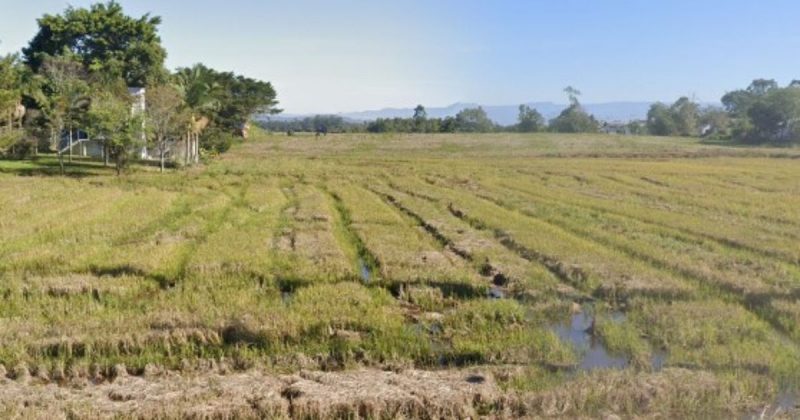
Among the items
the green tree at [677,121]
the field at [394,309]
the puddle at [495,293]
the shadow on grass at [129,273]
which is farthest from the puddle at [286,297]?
the green tree at [677,121]

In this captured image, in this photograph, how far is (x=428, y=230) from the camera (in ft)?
55.9

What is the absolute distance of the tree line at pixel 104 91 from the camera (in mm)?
31953

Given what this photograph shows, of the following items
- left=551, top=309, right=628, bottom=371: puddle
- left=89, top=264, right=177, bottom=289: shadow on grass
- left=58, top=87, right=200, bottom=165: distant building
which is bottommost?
left=551, top=309, right=628, bottom=371: puddle

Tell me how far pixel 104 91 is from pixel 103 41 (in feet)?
39.5

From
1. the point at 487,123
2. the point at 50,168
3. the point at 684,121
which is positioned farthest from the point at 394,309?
the point at 684,121

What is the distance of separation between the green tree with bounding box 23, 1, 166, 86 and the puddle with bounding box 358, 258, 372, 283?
3351 centimetres

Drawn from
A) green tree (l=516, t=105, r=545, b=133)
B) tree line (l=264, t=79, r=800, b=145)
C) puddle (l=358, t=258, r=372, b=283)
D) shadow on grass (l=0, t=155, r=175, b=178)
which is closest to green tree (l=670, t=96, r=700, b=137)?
tree line (l=264, t=79, r=800, b=145)

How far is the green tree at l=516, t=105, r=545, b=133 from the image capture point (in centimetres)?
11844

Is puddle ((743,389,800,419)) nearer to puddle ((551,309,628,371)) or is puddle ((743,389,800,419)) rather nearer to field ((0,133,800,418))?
field ((0,133,800,418))

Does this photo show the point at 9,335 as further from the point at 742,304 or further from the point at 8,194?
the point at 8,194

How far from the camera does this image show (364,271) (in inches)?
481

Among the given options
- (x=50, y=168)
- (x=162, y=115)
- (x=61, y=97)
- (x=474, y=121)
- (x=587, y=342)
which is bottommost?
(x=587, y=342)

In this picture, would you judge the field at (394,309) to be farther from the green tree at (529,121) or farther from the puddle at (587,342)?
the green tree at (529,121)

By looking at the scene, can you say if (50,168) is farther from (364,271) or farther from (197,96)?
(364,271)
